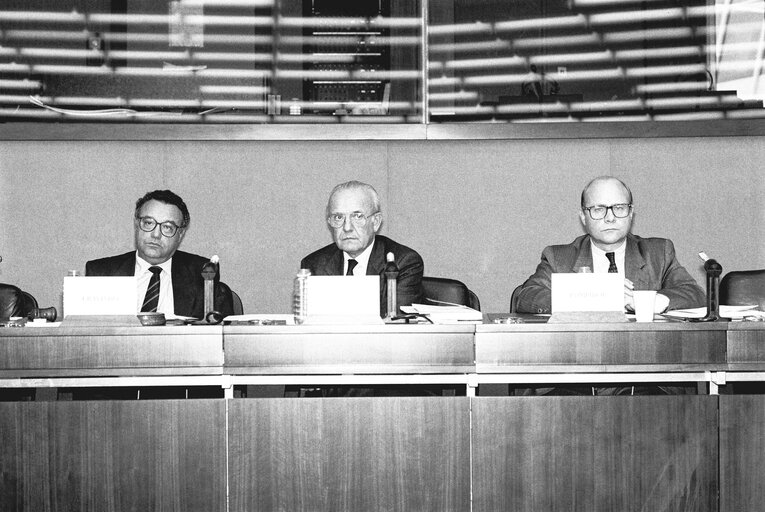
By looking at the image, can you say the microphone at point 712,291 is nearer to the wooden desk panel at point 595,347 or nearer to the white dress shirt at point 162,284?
the wooden desk panel at point 595,347

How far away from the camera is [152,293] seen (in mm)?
3475

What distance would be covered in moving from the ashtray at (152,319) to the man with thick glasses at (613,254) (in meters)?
1.39

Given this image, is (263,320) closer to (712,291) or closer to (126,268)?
(126,268)

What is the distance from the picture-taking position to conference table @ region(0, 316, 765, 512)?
2414 millimetres

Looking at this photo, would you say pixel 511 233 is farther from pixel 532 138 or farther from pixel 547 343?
pixel 547 343

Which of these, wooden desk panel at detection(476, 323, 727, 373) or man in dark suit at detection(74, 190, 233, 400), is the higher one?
man in dark suit at detection(74, 190, 233, 400)

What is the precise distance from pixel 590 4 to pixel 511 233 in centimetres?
210

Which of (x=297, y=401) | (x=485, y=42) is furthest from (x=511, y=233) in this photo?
(x=297, y=401)

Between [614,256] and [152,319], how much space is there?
6.14ft

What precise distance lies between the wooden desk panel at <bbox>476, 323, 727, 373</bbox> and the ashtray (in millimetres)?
999

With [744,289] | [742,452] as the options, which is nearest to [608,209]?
[744,289]

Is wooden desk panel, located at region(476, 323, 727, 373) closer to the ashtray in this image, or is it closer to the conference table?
the conference table

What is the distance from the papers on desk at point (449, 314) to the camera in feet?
8.56

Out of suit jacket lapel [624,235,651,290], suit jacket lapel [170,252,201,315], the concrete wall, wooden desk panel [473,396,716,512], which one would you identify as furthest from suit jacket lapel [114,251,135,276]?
suit jacket lapel [624,235,651,290]
